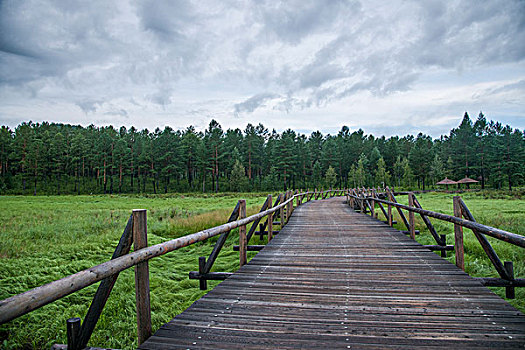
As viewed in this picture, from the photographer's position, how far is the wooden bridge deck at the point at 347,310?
2602 mm

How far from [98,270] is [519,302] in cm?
729

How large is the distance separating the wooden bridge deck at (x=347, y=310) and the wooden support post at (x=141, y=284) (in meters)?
0.14

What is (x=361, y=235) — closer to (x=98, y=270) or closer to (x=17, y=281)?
(x=98, y=270)

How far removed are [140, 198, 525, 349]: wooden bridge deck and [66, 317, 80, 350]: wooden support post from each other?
21.6 inches

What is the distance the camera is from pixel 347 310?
3301mm

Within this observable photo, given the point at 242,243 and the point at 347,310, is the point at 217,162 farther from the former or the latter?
the point at 347,310

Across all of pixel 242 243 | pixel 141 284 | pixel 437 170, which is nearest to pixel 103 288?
pixel 141 284

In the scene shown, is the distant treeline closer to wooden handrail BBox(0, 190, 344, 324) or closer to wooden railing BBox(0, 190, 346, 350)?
wooden railing BBox(0, 190, 346, 350)

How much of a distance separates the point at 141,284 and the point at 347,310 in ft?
7.41

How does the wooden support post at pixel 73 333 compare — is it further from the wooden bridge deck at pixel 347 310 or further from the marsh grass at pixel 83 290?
the marsh grass at pixel 83 290

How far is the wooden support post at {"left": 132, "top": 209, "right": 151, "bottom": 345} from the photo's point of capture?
9.07 ft

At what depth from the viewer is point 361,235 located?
335 inches

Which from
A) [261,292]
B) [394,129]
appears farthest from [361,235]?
[394,129]

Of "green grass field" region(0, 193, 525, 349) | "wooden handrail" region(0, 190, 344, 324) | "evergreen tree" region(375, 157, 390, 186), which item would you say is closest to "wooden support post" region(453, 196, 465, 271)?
"green grass field" region(0, 193, 525, 349)
